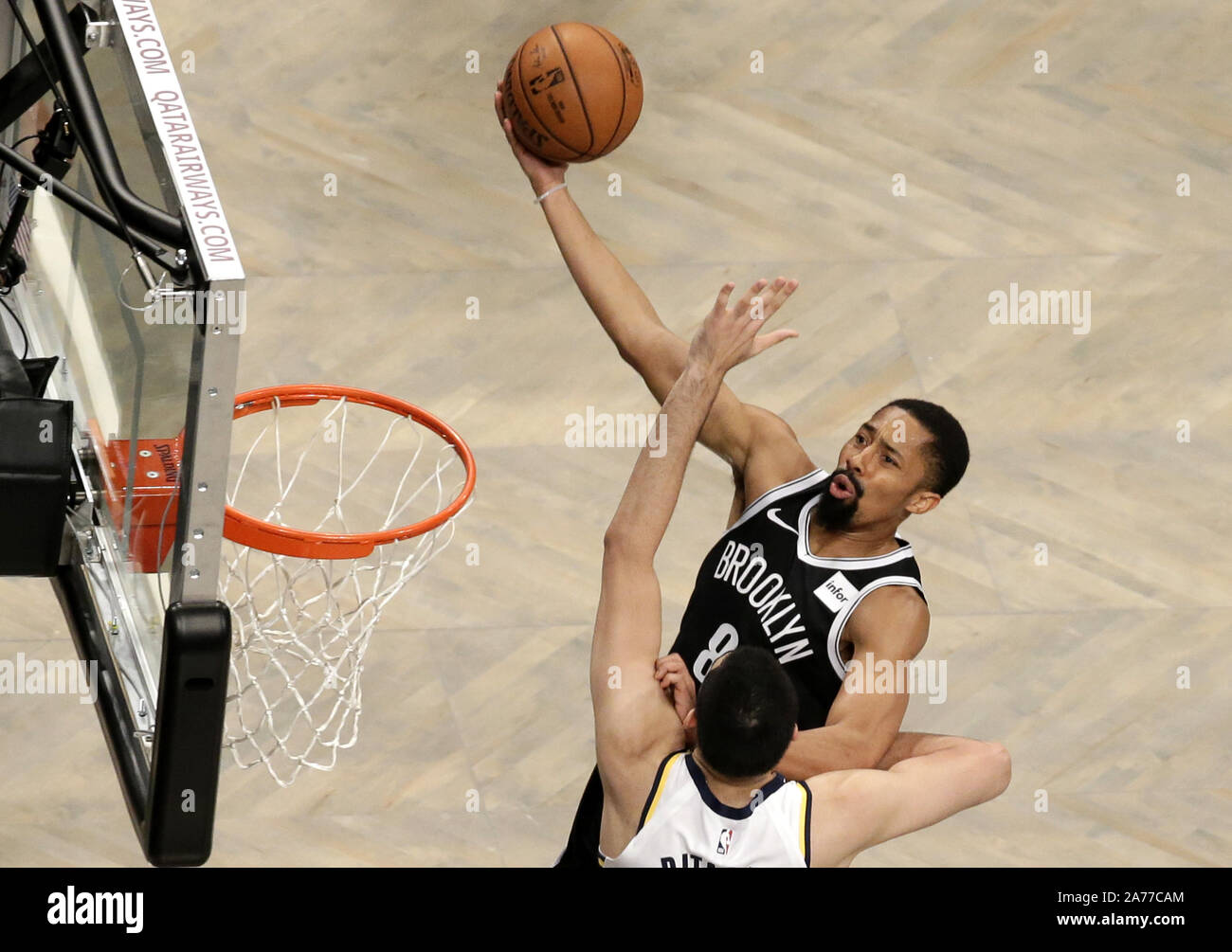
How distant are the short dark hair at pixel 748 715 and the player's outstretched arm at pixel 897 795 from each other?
0.71 ft

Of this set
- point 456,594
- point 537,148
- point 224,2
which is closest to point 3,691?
point 456,594

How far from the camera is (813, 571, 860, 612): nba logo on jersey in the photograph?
387cm

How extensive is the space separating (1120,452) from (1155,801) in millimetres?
1361

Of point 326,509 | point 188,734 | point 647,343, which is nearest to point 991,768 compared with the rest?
point 647,343

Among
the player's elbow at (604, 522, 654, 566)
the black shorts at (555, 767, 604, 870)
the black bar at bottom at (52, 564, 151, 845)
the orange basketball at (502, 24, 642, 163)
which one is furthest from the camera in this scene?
the orange basketball at (502, 24, 642, 163)

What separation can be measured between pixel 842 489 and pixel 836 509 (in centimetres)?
5

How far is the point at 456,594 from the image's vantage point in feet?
18.5

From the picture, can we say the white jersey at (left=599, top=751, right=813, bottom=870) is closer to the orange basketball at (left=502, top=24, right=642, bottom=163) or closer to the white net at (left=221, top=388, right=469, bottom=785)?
the orange basketball at (left=502, top=24, right=642, bottom=163)

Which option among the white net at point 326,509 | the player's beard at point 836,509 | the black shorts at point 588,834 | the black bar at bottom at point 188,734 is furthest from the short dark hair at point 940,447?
the white net at point 326,509

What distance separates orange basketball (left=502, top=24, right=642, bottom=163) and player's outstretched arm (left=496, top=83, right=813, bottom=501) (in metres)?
0.08

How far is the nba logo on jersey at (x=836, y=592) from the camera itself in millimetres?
3867

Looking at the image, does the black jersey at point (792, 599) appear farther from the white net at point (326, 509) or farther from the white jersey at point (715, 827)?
the white net at point (326, 509)

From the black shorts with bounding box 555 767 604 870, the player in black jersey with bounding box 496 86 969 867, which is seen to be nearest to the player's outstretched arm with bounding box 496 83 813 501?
the player in black jersey with bounding box 496 86 969 867

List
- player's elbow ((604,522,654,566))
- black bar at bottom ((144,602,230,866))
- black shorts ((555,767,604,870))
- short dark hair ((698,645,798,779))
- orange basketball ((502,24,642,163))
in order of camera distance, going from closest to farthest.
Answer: black bar at bottom ((144,602,230,866)) < short dark hair ((698,645,798,779)) < player's elbow ((604,522,654,566)) < black shorts ((555,767,604,870)) < orange basketball ((502,24,642,163))
